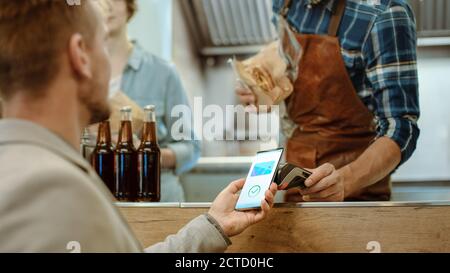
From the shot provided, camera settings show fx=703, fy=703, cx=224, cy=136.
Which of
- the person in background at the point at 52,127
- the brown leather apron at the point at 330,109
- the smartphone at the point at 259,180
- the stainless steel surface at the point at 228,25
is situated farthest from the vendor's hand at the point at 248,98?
the stainless steel surface at the point at 228,25

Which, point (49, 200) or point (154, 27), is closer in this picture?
point (49, 200)

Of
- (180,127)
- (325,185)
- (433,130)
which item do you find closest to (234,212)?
(325,185)

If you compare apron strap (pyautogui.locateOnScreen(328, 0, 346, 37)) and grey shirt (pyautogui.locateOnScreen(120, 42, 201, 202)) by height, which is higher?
apron strap (pyautogui.locateOnScreen(328, 0, 346, 37))

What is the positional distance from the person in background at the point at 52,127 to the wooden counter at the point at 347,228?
339 mm

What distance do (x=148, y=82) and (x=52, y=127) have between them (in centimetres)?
108

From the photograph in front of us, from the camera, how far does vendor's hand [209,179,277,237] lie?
1.03 metres

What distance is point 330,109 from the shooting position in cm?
138

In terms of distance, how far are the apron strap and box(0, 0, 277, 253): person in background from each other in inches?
24.3

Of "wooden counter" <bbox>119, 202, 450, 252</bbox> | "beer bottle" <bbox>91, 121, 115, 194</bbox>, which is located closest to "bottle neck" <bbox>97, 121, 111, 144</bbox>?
"beer bottle" <bbox>91, 121, 115, 194</bbox>

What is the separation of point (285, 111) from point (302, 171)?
0.37 metres

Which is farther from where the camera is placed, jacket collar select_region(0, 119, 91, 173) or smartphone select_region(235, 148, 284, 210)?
smartphone select_region(235, 148, 284, 210)

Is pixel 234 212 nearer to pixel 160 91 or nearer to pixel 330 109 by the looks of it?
pixel 330 109

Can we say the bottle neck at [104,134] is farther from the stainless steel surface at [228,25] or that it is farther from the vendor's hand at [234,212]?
the stainless steel surface at [228,25]

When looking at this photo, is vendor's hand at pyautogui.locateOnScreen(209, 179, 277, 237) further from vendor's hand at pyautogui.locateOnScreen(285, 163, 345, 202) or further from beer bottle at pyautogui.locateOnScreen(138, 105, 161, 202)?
beer bottle at pyautogui.locateOnScreen(138, 105, 161, 202)
